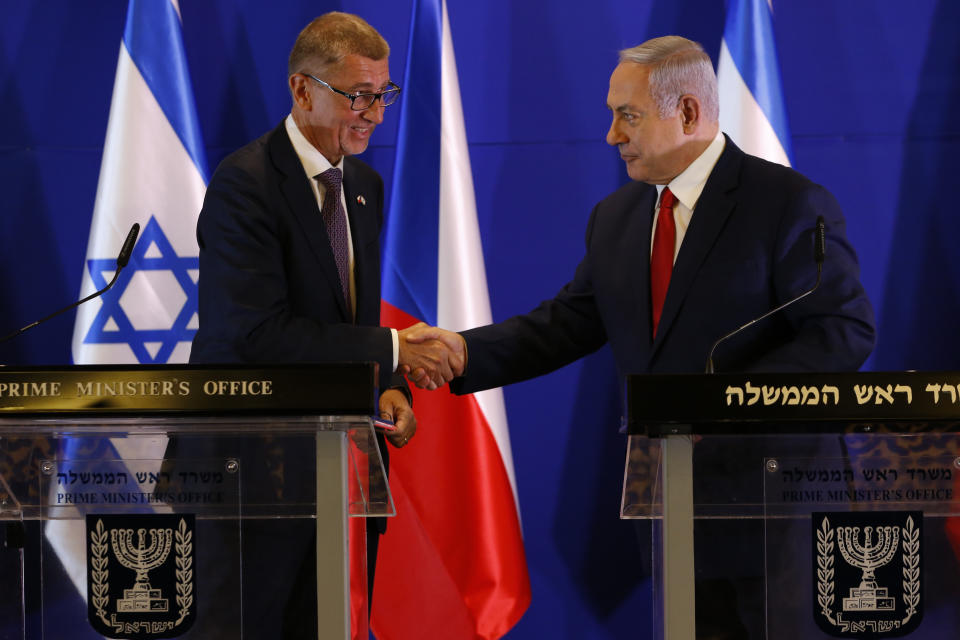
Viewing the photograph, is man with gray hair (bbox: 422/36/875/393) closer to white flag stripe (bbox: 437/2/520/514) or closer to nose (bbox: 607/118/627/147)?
nose (bbox: 607/118/627/147)

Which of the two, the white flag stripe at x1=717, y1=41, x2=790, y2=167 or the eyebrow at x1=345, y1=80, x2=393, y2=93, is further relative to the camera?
the white flag stripe at x1=717, y1=41, x2=790, y2=167

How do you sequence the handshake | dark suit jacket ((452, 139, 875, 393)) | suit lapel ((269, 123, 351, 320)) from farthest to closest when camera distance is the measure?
the handshake → suit lapel ((269, 123, 351, 320)) → dark suit jacket ((452, 139, 875, 393))

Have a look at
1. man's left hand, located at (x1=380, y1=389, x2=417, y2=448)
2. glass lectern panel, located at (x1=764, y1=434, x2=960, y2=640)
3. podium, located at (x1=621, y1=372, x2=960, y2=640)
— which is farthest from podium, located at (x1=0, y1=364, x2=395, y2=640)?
man's left hand, located at (x1=380, y1=389, x2=417, y2=448)

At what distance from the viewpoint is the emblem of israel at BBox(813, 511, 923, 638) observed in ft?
5.36

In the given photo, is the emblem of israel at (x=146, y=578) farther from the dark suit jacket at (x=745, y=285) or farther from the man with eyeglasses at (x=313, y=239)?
the dark suit jacket at (x=745, y=285)

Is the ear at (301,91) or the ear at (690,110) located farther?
the ear at (301,91)

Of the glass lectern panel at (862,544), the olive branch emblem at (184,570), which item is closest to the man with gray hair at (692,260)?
the glass lectern panel at (862,544)

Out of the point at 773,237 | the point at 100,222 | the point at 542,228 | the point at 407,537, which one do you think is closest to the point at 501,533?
the point at 407,537

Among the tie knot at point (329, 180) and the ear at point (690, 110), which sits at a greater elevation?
the ear at point (690, 110)

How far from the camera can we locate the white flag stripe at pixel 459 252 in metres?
3.50

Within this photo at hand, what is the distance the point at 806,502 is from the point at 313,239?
59.8 inches

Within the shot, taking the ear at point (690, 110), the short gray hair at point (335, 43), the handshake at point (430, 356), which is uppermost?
the short gray hair at point (335, 43)

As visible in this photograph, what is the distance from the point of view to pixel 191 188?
3508 millimetres

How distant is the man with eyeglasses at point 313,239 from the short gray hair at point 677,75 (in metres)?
0.77
